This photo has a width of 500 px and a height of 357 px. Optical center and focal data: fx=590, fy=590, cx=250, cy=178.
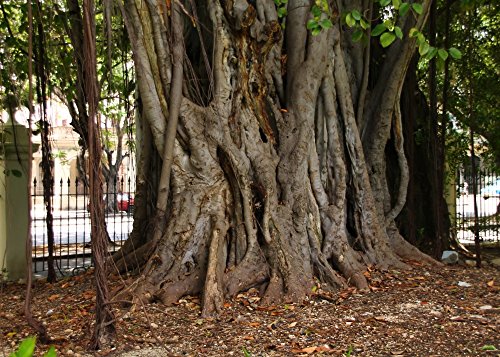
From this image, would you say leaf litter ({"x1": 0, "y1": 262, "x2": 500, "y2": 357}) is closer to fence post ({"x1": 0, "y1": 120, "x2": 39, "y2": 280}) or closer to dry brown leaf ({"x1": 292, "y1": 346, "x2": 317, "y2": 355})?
dry brown leaf ({"x1": 292, "y1": 346, "x2": 317, "y2": 355})

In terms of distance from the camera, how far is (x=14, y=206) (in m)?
7.62

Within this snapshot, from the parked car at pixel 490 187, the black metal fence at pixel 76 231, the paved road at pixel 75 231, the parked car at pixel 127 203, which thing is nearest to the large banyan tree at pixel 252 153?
the black metal fence at pixel 76 231

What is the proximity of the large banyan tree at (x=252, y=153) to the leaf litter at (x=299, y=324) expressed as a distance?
0.80 ft

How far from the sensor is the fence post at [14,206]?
7.60 metres

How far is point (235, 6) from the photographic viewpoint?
5652mm

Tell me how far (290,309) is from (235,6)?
2.87 metres

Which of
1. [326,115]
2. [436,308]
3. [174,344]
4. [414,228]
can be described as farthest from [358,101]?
[174,344]

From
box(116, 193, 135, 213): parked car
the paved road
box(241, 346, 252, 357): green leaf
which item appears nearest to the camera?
box(241, 346, 252, 357): green leaf

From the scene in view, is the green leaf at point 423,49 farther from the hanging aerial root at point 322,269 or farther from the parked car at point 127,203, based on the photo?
the parked car at point 127,203

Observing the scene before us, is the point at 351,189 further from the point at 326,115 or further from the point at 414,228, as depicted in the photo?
the point at 414,228

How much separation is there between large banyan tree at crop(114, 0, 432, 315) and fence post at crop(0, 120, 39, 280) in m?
2.10

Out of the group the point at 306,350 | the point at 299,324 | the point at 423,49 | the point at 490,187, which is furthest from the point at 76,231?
the point at 490,187

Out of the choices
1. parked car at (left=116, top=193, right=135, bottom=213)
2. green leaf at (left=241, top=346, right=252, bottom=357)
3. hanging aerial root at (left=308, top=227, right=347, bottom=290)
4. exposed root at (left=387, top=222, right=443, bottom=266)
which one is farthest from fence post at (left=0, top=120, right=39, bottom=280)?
exposed root at (left=387, top=222, right=443, bottom=266)

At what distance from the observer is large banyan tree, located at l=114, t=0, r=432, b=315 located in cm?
539
